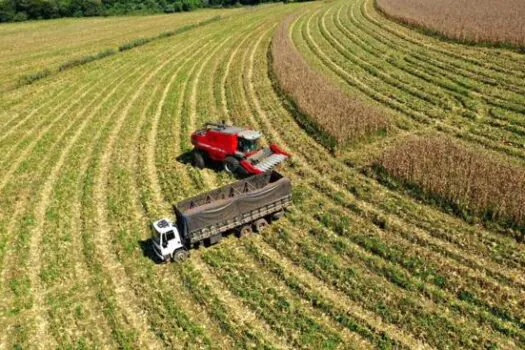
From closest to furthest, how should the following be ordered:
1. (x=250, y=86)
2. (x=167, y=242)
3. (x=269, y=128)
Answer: (x=167, y=242) → (x=269, y=128) → (x=250, y=86)

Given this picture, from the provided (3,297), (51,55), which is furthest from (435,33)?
(51,55)

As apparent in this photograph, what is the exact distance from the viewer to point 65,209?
20297mm

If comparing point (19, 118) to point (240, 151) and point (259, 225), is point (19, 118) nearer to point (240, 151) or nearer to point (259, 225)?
point (240, 151)

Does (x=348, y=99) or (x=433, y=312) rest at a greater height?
(x=348, y=99)

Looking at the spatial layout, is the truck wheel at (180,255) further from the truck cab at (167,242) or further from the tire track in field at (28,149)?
the tire track in field at (28,149)

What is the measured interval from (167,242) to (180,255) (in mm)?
636

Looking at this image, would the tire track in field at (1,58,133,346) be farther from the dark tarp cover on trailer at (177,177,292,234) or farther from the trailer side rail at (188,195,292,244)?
the trailer side rail at (188,195,292,244)

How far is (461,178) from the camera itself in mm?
17672

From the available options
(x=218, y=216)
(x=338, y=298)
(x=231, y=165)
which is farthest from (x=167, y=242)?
(x=231, y=165)

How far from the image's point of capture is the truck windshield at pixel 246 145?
20656 millimetres

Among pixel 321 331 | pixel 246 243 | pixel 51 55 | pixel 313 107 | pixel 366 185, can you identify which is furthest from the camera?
pixel 51 55

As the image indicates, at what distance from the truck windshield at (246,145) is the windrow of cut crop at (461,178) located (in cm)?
533

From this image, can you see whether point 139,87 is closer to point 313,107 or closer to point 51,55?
point 313,107

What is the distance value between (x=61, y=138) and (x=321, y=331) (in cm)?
2099
